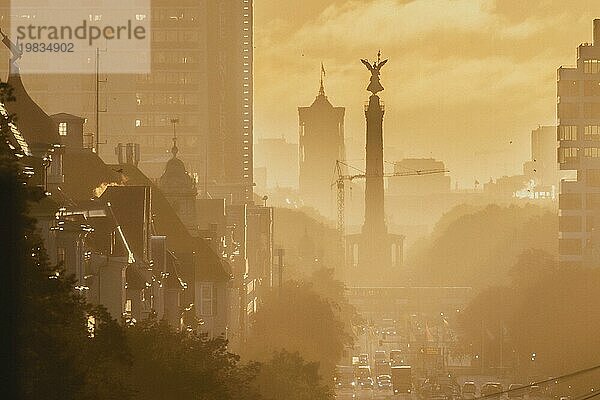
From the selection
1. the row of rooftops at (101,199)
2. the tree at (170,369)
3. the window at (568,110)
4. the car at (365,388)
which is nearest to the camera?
the tree at (170,369)

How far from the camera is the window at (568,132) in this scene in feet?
584

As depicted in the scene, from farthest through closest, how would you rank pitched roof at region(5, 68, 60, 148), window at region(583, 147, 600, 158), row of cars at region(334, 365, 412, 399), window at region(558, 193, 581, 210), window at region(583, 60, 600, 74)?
window at region(583, 147, 600, 158) < window at region(558, 193, 581, 210) < window at region(583, 60, 600, 74) < row of cars at region(334, 365, 412, 399) < pitched roof at region(5, 68, 60, 148)

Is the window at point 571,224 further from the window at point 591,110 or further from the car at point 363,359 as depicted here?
the car at point 363,359

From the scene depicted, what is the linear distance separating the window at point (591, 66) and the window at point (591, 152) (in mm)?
7148

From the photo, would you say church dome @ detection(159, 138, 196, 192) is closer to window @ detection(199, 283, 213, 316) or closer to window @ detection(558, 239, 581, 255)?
window @ detection(199, 283, 213, 316)

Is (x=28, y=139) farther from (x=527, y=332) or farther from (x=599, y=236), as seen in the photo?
(x=599, y=236)

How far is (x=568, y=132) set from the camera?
17838 centimetres

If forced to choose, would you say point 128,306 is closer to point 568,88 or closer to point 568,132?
point 568,88

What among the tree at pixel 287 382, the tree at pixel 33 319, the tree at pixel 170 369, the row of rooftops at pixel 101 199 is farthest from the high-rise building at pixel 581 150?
the tree at pixel 33 319

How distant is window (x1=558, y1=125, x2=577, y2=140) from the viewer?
178 m

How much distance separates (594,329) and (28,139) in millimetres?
81984

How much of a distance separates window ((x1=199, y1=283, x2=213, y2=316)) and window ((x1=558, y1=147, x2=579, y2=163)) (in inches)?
3612

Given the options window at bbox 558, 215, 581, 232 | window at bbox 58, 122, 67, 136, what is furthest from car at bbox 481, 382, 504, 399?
window at bbox 558, 215, 581, 232

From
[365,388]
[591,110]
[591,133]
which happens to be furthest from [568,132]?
[365,388]
